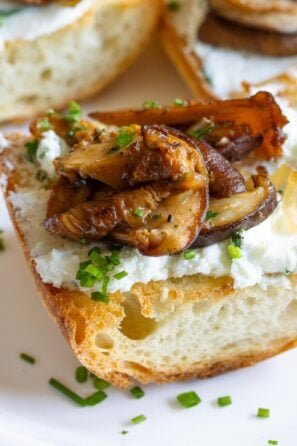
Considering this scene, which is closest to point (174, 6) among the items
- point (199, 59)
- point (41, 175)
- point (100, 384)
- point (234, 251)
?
point (199, 59)

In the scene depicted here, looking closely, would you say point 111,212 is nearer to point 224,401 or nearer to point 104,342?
point 104,342

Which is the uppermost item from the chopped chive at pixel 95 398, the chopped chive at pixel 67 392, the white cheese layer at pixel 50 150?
the white cheese layer at pixel 50 150

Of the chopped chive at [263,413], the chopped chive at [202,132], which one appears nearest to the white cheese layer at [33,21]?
the chopped chive at [202,132]

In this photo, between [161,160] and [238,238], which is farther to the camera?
[238,238]

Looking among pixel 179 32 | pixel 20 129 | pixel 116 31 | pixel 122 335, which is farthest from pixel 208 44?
pixel 122 335

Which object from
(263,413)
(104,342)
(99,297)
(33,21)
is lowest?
(263,413)

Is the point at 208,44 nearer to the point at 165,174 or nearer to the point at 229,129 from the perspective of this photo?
the point at 229,129

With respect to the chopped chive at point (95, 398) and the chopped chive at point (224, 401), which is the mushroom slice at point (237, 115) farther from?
the chopped chive at point (95, 398)
